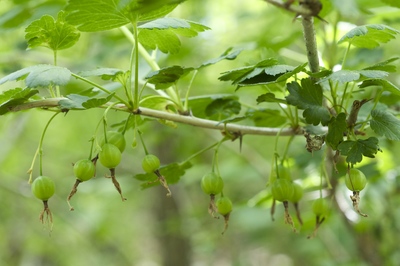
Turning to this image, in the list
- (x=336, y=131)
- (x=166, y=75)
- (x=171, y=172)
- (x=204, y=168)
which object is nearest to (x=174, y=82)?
(x=166, y=75)

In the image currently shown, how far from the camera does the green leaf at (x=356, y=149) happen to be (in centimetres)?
121

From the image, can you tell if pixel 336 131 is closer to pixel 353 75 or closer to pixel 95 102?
pixel 353 75

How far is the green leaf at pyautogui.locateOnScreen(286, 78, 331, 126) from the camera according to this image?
4.06 feet

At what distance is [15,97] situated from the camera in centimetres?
115

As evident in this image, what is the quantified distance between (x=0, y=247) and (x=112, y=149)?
25.6ft

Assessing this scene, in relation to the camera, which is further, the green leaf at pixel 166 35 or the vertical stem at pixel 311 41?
the green leaf at pixel 166 35

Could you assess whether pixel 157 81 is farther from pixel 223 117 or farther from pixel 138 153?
pixel 138 153

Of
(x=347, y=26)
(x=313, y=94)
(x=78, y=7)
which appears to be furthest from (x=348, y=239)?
(x=78, y=7)

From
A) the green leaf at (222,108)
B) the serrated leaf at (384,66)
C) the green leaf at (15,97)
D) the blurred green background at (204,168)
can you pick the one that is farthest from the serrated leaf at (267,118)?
the green leaf at (15,97)

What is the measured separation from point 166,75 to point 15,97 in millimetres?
353

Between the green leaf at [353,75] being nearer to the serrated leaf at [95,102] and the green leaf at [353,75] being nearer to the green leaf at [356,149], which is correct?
the green leaf at [356,149]

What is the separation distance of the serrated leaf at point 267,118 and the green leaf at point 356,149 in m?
0.38

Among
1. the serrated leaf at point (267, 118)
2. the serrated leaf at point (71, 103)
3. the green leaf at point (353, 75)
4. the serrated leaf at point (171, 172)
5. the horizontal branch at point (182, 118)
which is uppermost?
the green leaf at point (353, 75)

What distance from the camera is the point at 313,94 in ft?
4.15
